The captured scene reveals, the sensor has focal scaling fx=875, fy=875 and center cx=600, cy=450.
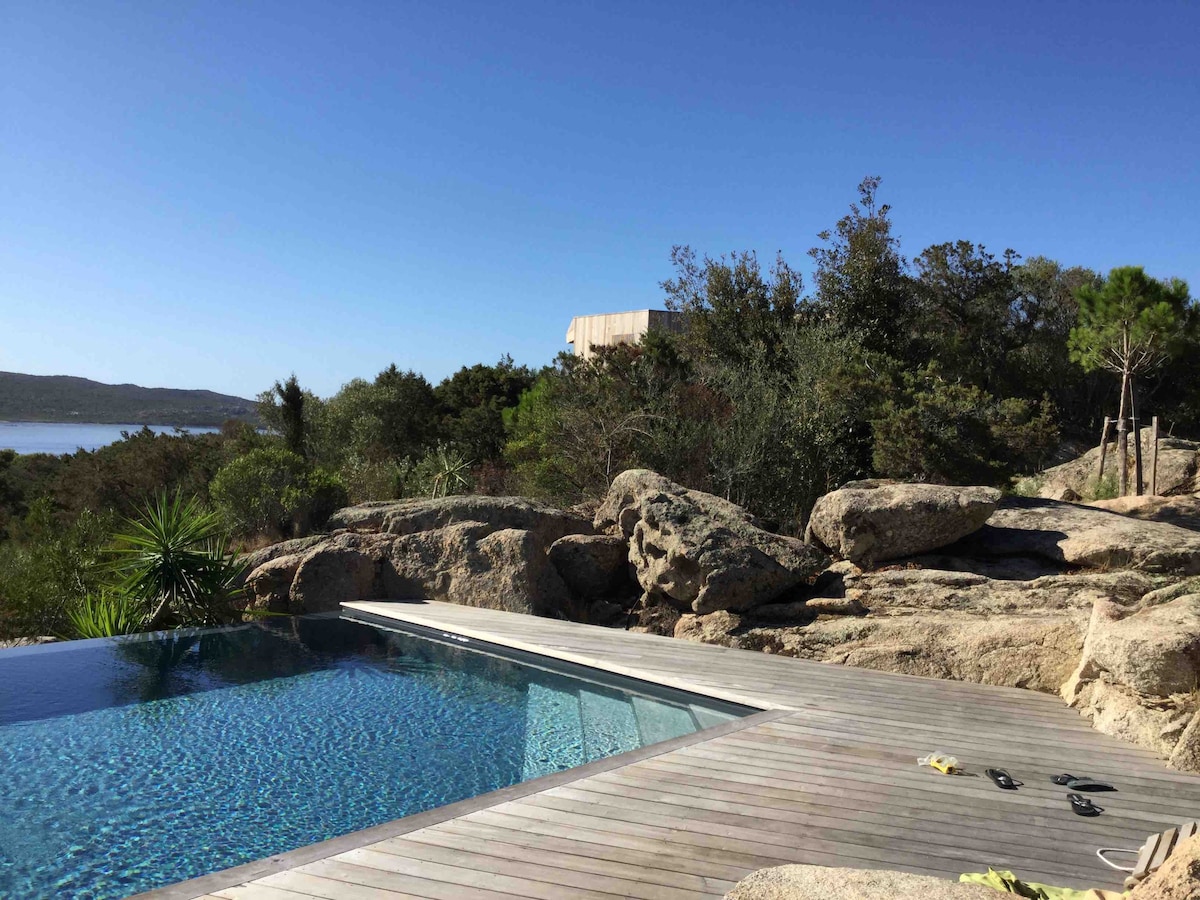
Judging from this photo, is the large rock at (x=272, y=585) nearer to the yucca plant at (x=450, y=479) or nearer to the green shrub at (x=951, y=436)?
the yucca plant at (x=450, y=479)

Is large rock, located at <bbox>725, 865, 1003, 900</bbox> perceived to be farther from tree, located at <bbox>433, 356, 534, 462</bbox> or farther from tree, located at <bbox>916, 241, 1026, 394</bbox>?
tree, located at <bbox>916, 241, 1026, 394</bbox>

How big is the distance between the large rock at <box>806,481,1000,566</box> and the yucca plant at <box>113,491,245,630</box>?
6651 mm

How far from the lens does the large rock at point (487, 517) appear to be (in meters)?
10.7

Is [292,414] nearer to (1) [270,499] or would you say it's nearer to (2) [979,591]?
(1) [270,499]

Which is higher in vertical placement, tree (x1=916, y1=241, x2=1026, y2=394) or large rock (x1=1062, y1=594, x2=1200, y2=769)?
tree (x1=916, y1=241, x2=1026, y2=394)

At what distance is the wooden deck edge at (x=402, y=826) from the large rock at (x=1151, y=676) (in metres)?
2.25

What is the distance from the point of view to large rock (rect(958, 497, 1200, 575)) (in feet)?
24.9

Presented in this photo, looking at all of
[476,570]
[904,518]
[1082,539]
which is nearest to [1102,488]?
[1082,539]

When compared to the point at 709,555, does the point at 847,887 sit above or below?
below

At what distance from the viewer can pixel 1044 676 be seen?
650 cm

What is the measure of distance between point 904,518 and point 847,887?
647 cm

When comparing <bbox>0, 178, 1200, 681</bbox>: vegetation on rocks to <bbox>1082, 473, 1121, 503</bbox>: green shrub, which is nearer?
<bbox>0, 178, 1200, 681</bbox>: vegetation on rocks

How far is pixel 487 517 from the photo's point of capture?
10.7 m

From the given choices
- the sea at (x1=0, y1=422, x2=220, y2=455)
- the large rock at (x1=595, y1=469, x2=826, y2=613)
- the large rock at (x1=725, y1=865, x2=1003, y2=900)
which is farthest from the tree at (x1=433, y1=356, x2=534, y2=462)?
the large rock at (x1=725, y1=865, x2=1003, y2=900)
